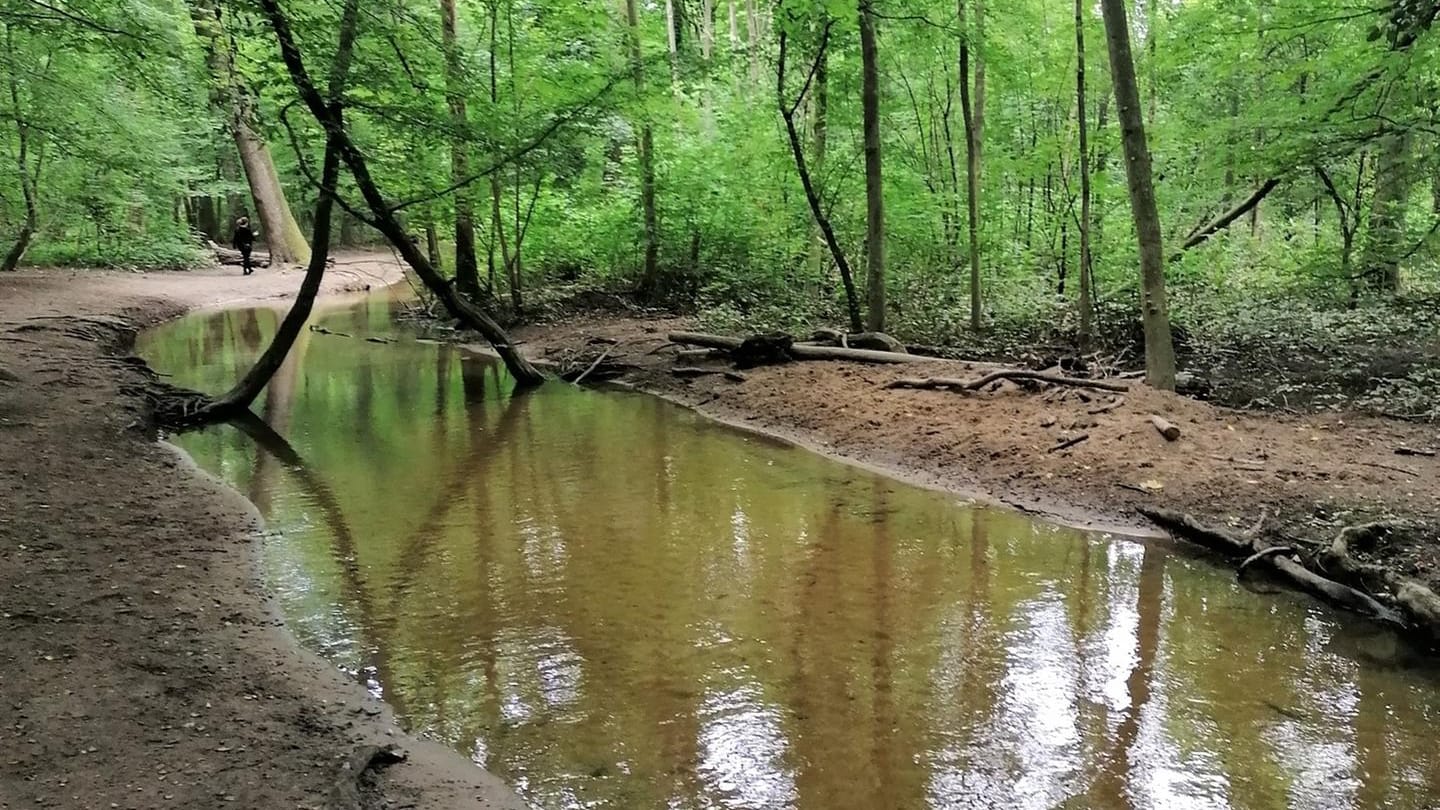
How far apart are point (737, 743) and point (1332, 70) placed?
12220 mm

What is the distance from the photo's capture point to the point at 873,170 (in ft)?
43.2

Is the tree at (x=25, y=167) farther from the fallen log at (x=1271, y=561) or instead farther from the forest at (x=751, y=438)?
the fallen log at (x=1271, y=561)

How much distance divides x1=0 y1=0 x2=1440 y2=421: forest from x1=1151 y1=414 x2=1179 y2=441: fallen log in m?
1.34

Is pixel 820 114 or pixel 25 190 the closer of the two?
pixel 820 114

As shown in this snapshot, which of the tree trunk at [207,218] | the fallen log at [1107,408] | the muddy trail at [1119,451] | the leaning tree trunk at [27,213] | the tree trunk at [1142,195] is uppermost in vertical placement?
the tree trunk at [207,218]

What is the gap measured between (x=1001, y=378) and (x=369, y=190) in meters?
8.43

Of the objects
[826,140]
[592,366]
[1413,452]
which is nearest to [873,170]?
[826,140]

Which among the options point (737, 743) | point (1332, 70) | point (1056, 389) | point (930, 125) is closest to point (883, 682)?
point (737, 743)

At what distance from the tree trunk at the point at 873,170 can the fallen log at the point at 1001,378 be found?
2.52m

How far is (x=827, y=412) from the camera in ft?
37.2

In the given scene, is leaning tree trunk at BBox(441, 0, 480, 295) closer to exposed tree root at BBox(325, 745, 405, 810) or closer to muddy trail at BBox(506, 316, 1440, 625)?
muddy trail at BBox(506, 316, 1440, 625)

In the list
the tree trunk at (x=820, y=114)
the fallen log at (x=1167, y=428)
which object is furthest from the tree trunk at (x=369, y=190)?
the fallen log at (x=1167, y=428)

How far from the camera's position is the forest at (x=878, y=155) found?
10.5 metres

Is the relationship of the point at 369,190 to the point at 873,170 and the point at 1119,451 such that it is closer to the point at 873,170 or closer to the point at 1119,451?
the point at 873,170
